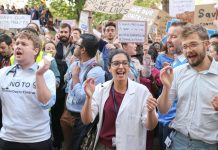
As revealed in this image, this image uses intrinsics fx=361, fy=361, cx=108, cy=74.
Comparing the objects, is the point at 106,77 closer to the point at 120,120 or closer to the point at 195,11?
the point at 120,120

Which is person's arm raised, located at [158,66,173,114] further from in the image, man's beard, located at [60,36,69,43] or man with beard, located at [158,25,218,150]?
man's beard, located at [60,36,69,43]

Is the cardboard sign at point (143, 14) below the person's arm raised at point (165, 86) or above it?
above

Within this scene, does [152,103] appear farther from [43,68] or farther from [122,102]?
[43,68]

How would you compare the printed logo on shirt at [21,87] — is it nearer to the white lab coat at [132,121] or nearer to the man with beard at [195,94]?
the white lab coat at [132,121]

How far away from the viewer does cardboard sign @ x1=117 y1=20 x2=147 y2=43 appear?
17.3 feet

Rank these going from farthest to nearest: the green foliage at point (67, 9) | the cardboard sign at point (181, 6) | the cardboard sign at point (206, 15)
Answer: the green foliage at point (67, 9), the cardboard sign at point (181, 6), the cardboard sign at point (206, 15)

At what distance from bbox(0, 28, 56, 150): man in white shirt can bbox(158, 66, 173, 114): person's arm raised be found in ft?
3.23

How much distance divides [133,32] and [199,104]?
96.5 inches

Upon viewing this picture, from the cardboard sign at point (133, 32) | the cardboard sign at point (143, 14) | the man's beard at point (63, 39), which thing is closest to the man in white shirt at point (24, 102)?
the cardboard sign at point (133, 32)

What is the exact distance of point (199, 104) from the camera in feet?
10.0

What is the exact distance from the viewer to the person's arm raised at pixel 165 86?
3070 millimetres

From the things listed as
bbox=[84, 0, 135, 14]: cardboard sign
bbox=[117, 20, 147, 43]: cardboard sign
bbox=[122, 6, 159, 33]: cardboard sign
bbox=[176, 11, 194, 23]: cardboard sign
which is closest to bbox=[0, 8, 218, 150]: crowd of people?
bbox=[117, 20, 147, 43]: cardboard sign

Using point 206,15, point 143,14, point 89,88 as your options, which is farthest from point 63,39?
point 89,88

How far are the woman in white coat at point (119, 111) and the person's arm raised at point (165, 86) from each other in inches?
5.4
